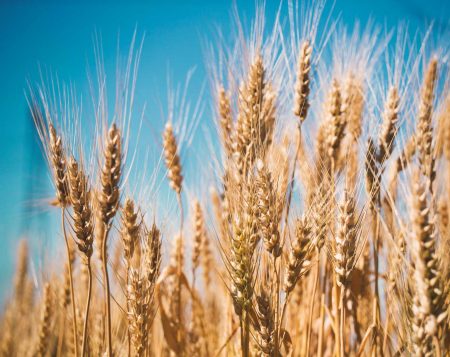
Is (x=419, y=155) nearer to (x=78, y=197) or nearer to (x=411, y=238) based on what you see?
(x=411, y=238)

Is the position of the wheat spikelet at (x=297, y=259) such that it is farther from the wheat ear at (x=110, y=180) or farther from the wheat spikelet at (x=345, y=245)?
the wheat ear at (x=110, y=180)

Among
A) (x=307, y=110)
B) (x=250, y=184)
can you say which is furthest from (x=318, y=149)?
(x=250, y=184)

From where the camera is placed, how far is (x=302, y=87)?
1.85m

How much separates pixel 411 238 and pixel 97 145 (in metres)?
1.05

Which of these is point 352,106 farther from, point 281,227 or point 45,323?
point 45,323

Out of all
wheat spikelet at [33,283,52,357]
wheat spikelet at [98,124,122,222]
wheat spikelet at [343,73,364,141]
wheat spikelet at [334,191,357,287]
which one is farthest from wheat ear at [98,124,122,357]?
wheat spikelet at [343,73,364,141]

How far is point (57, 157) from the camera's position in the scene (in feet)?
4.76

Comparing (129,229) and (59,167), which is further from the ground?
(59,167)

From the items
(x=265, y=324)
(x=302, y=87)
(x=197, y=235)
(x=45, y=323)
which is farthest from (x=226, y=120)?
(x=45, y=323)

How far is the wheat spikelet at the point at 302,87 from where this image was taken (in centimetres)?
185

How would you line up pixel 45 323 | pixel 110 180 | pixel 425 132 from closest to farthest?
1. pixel 110 180
2. pixel 425 132
3. pixel 45 323

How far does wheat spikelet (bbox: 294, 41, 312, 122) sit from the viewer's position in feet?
6.07

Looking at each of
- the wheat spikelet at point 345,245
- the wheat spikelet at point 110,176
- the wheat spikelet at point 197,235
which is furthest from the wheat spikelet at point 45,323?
the wheat spikelet at point 345,245

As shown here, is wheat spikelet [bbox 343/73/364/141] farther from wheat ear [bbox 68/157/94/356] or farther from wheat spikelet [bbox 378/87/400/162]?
wheat ear [bbox 68/157/94/356]
